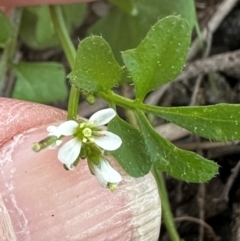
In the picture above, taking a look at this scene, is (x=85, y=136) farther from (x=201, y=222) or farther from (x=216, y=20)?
(x=216, y=20)

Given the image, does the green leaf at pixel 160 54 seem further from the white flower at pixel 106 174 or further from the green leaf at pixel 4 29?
the green leaf at pixel 4 29

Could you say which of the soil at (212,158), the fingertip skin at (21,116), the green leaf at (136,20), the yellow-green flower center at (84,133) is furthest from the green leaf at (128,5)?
the yellow-green flower center at (84,133)

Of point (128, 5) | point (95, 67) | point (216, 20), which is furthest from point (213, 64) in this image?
point (95, 67)

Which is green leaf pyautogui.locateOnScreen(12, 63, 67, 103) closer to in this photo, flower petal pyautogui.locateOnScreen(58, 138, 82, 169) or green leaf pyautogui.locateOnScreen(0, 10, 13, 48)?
green leaf pyautogui.locateOnScreen(0, 10, 13, 48)

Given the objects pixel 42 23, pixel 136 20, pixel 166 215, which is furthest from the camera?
pixel 42 23

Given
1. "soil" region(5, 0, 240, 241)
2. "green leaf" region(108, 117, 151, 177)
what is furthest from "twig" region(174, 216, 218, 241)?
"green leaf" region(108, 117, 151, 177)
